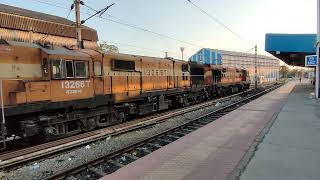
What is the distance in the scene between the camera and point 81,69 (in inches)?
518

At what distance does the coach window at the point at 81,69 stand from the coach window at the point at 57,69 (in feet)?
2.38

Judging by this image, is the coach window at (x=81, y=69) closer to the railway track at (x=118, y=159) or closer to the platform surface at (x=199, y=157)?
the railway track at (x=118, y=159)

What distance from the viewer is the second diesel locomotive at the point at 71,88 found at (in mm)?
10750

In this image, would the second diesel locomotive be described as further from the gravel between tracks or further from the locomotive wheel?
the gravel between tracks

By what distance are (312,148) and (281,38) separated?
112 feet

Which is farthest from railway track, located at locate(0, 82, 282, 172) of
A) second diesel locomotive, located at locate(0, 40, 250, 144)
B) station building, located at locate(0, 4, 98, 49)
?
station building, located at locate(0, 4, 98, 49)

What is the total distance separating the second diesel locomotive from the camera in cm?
1075

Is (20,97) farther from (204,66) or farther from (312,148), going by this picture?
(204,66)

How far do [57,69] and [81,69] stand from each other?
1.28 m

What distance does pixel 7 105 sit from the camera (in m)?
10.4

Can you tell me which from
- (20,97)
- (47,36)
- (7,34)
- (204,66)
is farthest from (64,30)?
(20,97)

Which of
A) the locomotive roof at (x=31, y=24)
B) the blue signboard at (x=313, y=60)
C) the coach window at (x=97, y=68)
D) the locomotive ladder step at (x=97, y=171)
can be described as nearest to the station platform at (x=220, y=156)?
the locomotive ladder step at (x=97, y=171)

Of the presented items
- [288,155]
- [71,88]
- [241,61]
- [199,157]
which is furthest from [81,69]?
[241,61]

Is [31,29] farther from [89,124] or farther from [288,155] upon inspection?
[288,155]
